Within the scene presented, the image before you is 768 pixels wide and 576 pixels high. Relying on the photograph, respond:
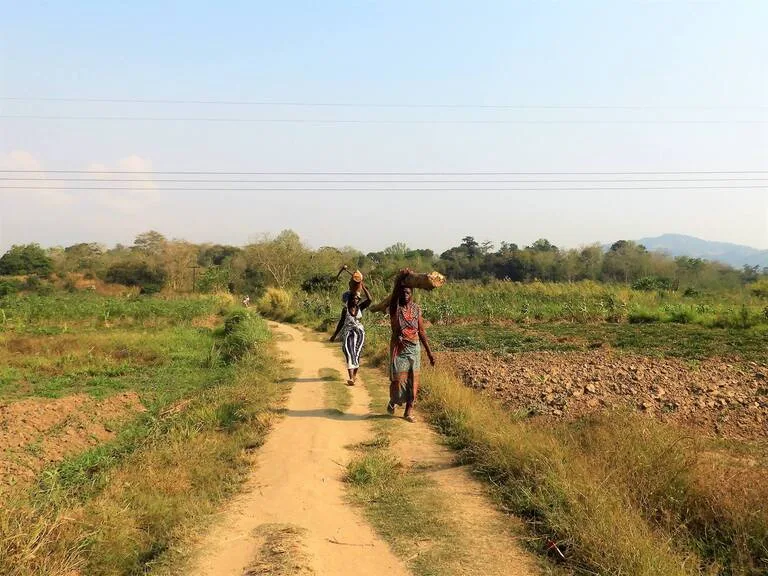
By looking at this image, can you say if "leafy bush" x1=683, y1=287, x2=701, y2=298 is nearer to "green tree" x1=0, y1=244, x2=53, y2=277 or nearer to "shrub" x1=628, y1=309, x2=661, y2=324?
"shrub" x1=628, y1=309, x2=661, y2=324

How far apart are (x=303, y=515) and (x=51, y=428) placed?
6726mm

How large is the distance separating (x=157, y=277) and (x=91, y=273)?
29.5 ft

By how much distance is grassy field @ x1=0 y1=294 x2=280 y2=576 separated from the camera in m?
4.07

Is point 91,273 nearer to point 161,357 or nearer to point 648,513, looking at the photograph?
point 161,357

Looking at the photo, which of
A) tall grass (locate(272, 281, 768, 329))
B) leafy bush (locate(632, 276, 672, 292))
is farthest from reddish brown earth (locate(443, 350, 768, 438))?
leafy bush (locate(632, 276, 672, 292))

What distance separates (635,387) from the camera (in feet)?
33.8

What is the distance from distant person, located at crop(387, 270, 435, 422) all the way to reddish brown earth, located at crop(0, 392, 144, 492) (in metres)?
4.93

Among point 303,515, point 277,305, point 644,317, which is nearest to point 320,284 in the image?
point 277,305

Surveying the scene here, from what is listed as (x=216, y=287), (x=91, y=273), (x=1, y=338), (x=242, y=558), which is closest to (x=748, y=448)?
(x=242, y=558)

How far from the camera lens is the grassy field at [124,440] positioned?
4074 mm

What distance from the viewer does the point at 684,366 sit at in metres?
13.1

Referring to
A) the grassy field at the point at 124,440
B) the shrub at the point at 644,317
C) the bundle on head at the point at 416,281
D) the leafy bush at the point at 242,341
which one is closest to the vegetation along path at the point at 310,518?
the grassy field at the point at 124,440

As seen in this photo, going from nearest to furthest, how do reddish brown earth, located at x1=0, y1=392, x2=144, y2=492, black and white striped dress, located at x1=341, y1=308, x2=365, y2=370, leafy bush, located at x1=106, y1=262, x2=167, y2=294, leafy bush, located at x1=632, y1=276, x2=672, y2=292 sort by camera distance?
reddish brown earth, located at x1=0, y1=392, x2=144, y2=492, black and white striped dress, located at x1=341, y1=308, x2=365, y2=370, leafy bush, located at x1=632, y1=276, x2=672, y2=292, leafy bush, located at x1=106, y1=262, x2=167, y2=294

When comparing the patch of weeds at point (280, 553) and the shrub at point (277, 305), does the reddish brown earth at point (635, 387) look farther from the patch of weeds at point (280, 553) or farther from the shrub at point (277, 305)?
the shrub at point (277, 305)
